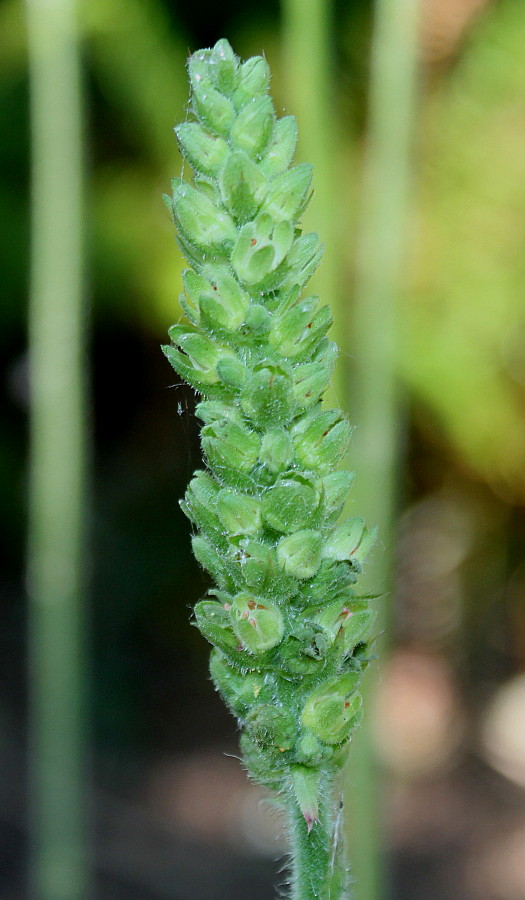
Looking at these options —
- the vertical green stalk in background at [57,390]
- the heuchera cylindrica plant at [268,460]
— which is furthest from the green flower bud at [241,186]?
the vertical green stalk in background at [57,390]

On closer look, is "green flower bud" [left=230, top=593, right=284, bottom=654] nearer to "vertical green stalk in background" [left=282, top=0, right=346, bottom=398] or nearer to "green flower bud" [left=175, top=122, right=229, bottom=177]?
"green flower bud" [left=175, top=122, right=229, bottom=177]

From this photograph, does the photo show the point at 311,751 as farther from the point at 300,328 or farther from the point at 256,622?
the point at 300,328

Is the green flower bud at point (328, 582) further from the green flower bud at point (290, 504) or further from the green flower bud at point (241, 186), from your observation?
the green flower bud at point (241, 186)

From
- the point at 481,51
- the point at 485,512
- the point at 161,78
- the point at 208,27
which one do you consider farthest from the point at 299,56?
the point at 485,512

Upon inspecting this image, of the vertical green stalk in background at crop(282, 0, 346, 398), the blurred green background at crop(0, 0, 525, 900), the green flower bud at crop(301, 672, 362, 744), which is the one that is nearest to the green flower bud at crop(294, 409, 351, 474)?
the green flower bud at crop(301, 672, 362, 744)

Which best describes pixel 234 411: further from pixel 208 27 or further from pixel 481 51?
pixel 208 27

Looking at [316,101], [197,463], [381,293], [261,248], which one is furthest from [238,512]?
[197,463]
